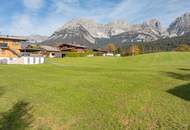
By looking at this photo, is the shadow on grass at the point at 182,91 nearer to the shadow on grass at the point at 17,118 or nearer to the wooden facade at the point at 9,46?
the shadow on grass at the point at 17,118

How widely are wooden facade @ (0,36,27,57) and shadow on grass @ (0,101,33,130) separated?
51.2m

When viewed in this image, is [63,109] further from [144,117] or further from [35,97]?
A: [144,117]

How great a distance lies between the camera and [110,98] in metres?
21.3

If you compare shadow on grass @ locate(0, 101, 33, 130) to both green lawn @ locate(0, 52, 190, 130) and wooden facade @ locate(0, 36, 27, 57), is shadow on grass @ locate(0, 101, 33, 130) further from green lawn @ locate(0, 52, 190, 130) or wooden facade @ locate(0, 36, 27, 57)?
wooden facade @ locate(0, 36, 27, 57)

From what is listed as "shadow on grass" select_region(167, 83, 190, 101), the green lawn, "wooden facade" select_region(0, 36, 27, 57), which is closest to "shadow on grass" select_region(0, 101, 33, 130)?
the green lawn

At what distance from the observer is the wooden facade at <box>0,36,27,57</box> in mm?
66688

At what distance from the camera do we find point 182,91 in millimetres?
23625

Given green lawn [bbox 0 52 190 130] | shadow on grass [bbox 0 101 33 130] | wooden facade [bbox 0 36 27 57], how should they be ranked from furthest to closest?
wooden facade [bbox 0 36 27 57]
green lawn [bbox 0 52 190 130]
shadow on grass [bbox 0 101 33 130]

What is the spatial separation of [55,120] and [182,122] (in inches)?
342

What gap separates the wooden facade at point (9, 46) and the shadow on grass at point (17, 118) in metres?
51.2

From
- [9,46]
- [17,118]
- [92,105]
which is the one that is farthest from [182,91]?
[9,46]

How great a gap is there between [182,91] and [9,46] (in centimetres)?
5568

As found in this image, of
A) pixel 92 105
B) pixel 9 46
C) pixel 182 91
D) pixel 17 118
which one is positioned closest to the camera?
pixel 17 118

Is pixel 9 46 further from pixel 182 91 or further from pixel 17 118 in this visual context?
pixel 182 91
